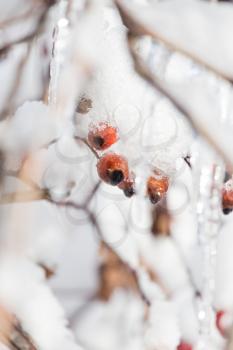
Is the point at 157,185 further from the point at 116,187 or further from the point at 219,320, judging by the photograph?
the point at 219,320

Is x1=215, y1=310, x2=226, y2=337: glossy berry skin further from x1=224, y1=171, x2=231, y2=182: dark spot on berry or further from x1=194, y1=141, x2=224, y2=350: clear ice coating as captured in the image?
x1=224, y1=171, x2=231, y2=182: dark spot on berry

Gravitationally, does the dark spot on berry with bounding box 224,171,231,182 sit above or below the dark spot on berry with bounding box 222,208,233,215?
above

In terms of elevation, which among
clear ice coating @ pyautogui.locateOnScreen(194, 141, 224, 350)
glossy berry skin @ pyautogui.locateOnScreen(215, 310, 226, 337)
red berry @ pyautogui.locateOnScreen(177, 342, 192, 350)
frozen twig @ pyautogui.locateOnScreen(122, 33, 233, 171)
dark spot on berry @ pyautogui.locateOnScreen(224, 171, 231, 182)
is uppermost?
frozen twig @ pyautogui.locateOnScreen(122, 33, 233, 171)

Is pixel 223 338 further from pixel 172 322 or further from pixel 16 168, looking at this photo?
pixel 16 168

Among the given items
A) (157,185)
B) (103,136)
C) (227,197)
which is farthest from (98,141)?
(227,197)

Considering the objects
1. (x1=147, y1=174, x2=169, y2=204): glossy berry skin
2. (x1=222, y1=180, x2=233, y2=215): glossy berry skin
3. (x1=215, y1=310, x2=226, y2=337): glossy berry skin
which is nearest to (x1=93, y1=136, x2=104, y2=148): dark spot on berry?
(x1=147, y1=174, x2=169, y2=204): glossy berry skin
